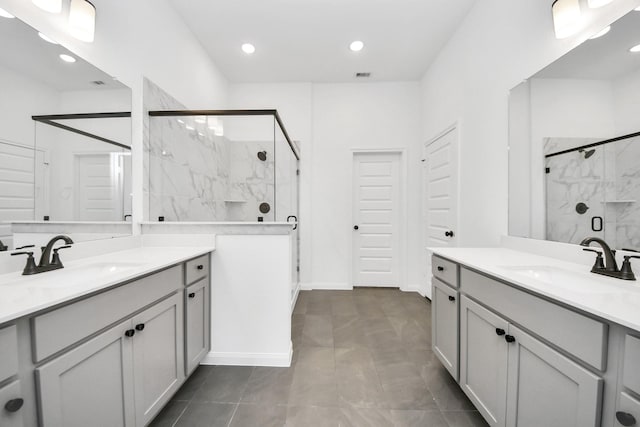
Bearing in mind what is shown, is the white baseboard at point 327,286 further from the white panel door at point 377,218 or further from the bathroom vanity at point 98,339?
the bathroom vanity at point 98,339

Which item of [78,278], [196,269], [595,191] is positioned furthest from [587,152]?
[78,278]

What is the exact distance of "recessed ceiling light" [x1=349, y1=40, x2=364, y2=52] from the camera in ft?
9.24

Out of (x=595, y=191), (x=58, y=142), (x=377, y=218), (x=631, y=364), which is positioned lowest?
(x=631, y=364)

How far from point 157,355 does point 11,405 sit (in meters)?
0.64

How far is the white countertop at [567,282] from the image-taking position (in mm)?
746

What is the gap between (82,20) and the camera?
4.78 feet

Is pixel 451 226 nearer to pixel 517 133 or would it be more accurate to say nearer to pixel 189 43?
pixel 517 133

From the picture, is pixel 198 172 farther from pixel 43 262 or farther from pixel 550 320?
pixel 550 320

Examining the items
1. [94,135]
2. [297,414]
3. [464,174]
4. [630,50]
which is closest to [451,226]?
[464,174]

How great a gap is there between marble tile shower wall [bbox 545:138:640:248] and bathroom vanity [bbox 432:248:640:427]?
0.21m

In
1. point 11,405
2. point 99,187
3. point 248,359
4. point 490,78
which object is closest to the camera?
point 11,405

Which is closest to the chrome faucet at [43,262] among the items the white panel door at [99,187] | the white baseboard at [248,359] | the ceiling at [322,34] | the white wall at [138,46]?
the white panel door at [99,187]

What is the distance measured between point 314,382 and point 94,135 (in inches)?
85.9

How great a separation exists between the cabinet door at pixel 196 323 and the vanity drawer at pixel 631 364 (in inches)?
75.9
